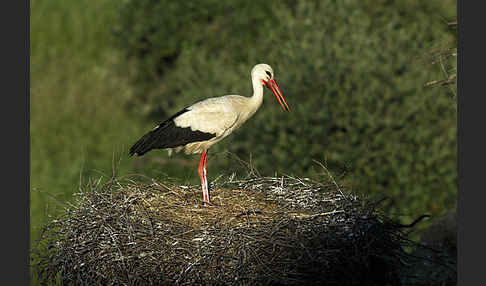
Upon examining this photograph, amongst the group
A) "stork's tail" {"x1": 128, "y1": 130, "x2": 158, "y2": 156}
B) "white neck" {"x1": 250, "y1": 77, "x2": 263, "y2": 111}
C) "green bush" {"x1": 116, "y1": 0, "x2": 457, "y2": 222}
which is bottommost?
"green bush" {"x1": 116, "y1": 0, "x2": 457, "y2": 222}

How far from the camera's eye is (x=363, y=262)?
5.38m

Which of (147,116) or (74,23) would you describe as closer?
(147,116)

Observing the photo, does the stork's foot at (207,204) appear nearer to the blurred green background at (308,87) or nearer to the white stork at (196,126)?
the white stork at (196,126)

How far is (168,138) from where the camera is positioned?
6602 mm

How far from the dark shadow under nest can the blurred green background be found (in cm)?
137

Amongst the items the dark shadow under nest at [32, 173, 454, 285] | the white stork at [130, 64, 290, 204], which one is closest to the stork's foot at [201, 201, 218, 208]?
the dark shadow under nest at [32, 173, 454, 285]

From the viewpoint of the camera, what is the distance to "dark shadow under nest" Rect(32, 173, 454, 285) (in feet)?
17.4

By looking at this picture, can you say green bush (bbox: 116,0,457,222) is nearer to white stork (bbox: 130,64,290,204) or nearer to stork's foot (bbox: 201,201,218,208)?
white stork (bbox: 130,64,290,204)

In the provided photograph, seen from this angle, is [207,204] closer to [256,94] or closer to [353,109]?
[256,94]

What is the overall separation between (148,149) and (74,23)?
16584 mm

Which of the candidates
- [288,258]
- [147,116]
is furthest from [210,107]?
[147,116]

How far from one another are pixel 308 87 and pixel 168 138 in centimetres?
526

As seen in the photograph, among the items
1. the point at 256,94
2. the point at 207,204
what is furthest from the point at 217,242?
the point at 256,94

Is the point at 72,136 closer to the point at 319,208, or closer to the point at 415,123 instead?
the point at 415,123
